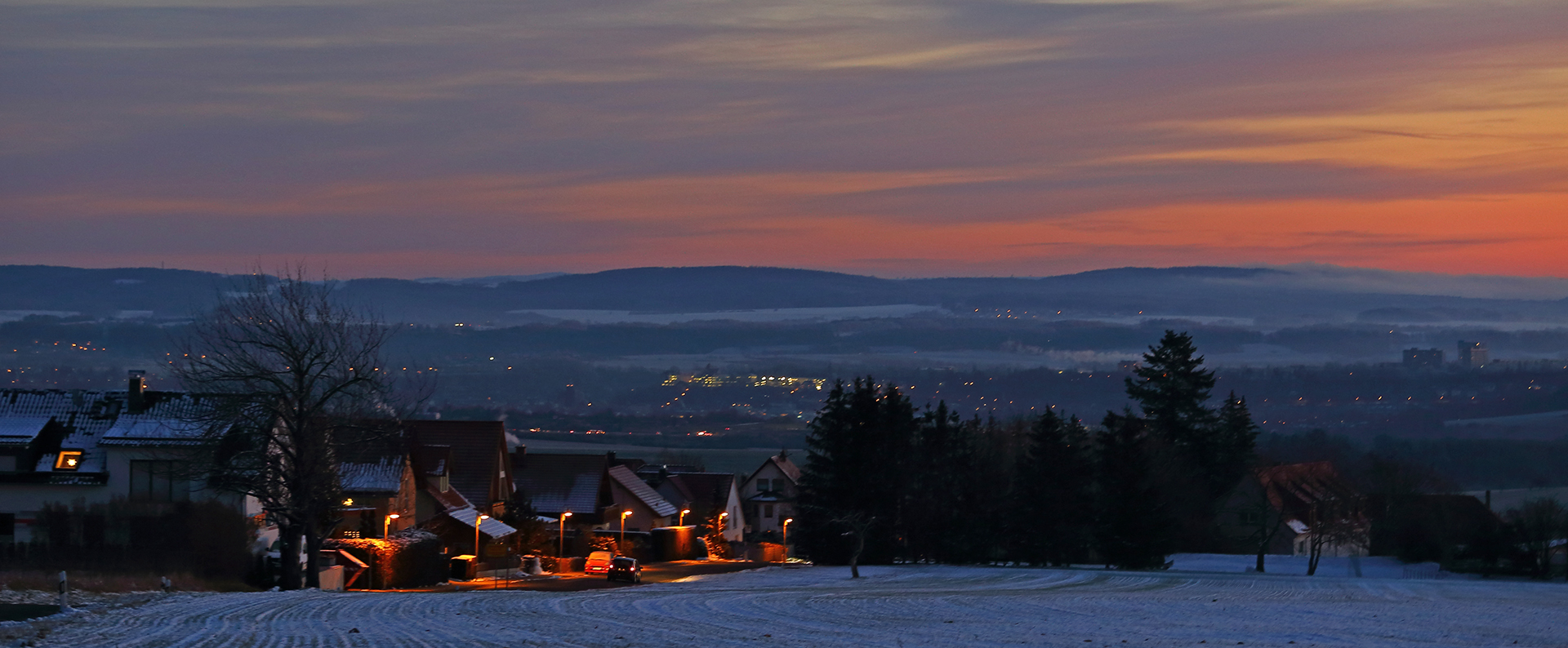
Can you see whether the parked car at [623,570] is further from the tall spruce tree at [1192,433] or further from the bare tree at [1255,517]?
the tall spruce tree at [1192,433]

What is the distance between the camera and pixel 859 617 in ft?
91.1

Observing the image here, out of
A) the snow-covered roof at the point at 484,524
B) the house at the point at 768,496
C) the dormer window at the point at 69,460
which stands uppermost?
the dormer window at the point at 69,460

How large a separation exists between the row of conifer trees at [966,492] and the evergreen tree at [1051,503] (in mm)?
45

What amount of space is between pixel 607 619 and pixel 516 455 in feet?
154

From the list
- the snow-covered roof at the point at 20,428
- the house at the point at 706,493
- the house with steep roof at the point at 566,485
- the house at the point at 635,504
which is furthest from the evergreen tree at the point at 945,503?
the snow-covered roof at the point at 20,428

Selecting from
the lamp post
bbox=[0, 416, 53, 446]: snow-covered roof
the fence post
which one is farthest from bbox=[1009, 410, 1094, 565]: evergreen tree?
the fence post

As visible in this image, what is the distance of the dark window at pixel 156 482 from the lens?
4200 centimetres

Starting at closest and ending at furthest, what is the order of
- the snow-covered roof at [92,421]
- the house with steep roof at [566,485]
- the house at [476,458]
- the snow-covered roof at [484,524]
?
the snow-covered roof at [92,421] → the snow-covered roof at [484,524] → the house at [476,458] → the house with steep roof at [566,485]

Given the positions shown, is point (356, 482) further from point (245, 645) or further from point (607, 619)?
point (245, 645)

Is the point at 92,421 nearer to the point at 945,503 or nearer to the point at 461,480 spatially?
the point at 461,480

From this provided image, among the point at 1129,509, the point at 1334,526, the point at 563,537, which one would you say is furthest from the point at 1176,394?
the point at 563,537

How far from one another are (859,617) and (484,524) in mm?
30572

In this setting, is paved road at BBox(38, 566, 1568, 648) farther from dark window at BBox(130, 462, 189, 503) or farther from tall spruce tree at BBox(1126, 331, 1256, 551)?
tall spruce tree at BBox(1126, 331, 1256, 551)

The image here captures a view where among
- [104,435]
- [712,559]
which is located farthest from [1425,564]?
[104,435]
